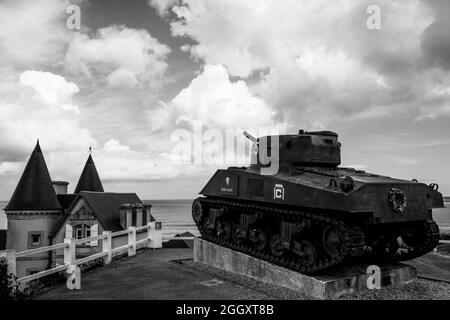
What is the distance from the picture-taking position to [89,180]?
3697cm

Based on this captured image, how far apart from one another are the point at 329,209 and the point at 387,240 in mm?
2739

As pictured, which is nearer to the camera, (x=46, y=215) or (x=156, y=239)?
(x=156, y=239)

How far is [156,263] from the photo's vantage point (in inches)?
494

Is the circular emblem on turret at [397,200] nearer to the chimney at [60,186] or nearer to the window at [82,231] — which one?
the window at [82,231]

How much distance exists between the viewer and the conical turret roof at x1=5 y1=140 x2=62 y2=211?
30.1m

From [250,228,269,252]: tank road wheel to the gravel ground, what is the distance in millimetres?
836

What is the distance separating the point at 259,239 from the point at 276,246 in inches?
29.4

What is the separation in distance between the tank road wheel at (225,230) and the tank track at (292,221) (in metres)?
0.11

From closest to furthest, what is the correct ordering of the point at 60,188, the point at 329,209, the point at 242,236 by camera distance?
the point at 329,209
the point at 242,236
the point at 60,188

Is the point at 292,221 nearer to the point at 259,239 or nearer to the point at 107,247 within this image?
the point at 259,239

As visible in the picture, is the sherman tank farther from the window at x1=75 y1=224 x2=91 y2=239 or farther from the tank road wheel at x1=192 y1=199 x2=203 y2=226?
the window at x1=75 y1=224 x2=91 y2=239

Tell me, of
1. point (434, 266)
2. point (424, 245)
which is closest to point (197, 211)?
point (424, 245)
